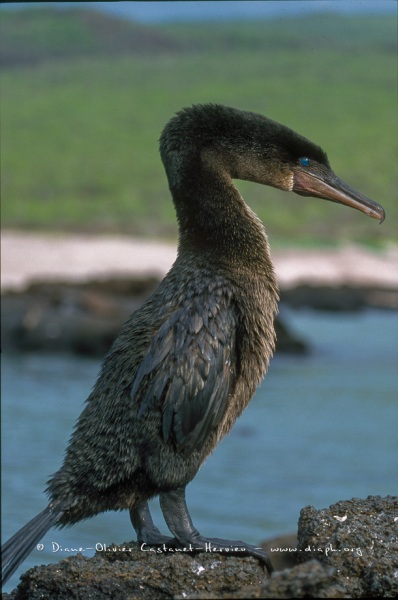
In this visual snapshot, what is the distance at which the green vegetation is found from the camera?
25281mm

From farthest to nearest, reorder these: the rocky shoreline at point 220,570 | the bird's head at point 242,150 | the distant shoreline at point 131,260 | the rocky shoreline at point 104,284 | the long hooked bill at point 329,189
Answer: the distant shoreline at point 131,260, the rocky shoreline at point 104,284, the long hooked bill at point 329,189, the bird's head at point 242,150, the rocky shoreline at point 220,570

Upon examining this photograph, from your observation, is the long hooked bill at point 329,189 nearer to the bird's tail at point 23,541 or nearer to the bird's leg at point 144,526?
the bird's leg at point 144,526

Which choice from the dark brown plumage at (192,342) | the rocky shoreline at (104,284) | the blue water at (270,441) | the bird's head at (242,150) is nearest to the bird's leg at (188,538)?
the dark brown plumage at (192,342)

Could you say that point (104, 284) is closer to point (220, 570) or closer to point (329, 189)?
point (329, 189)

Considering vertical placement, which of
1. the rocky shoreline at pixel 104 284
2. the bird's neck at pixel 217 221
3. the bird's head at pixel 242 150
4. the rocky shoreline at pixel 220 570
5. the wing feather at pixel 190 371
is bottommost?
the rocky shoreline at pixel 220 570

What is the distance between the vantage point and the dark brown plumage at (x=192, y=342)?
13.5ft

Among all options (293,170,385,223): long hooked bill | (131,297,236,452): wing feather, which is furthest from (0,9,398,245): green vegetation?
(131,297,236,452): wing feather

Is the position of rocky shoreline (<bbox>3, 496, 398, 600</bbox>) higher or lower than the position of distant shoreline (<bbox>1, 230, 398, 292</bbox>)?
lower

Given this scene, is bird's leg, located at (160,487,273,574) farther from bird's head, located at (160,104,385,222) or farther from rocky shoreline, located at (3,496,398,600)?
bird's head, located at (160,104,385,222)

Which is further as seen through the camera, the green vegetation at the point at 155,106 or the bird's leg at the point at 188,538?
the green vegetation at the point at 155,106

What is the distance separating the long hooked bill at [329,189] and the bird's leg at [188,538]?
121 cm

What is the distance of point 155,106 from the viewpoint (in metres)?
30.3

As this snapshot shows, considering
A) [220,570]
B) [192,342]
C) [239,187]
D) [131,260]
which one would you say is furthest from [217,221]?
[239,187]

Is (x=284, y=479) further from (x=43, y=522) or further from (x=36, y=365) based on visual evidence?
(x=43, y=522)
